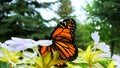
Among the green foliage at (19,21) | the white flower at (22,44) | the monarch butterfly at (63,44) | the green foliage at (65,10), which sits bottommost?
the white flower at (22,44)

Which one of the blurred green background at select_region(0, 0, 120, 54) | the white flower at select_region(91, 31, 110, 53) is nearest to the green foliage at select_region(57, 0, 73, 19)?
the blurred green background at select_region(0, 0, 120, 54)

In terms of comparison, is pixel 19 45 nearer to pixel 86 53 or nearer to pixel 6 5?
pixel 86 53

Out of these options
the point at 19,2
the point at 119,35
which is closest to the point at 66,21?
the point at 19,2

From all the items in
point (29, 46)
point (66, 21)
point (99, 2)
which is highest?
point (99, 2)

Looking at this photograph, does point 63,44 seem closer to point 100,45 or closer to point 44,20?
point 100,45

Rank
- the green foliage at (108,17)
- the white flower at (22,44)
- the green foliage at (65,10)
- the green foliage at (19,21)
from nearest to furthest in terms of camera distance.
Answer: the white flower at (22,44) < the green foliage at (19,21) < the green foliage at (108,17) < the green foliage at (65,10)

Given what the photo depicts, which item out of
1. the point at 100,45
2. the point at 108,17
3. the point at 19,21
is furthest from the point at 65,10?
the point at 100,45

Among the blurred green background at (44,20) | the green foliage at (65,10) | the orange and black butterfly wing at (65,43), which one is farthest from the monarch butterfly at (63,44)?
the green foliage at (65,10)

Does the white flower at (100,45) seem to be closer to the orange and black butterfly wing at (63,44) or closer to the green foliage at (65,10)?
the orange and black butterfly wing at (63,44)
